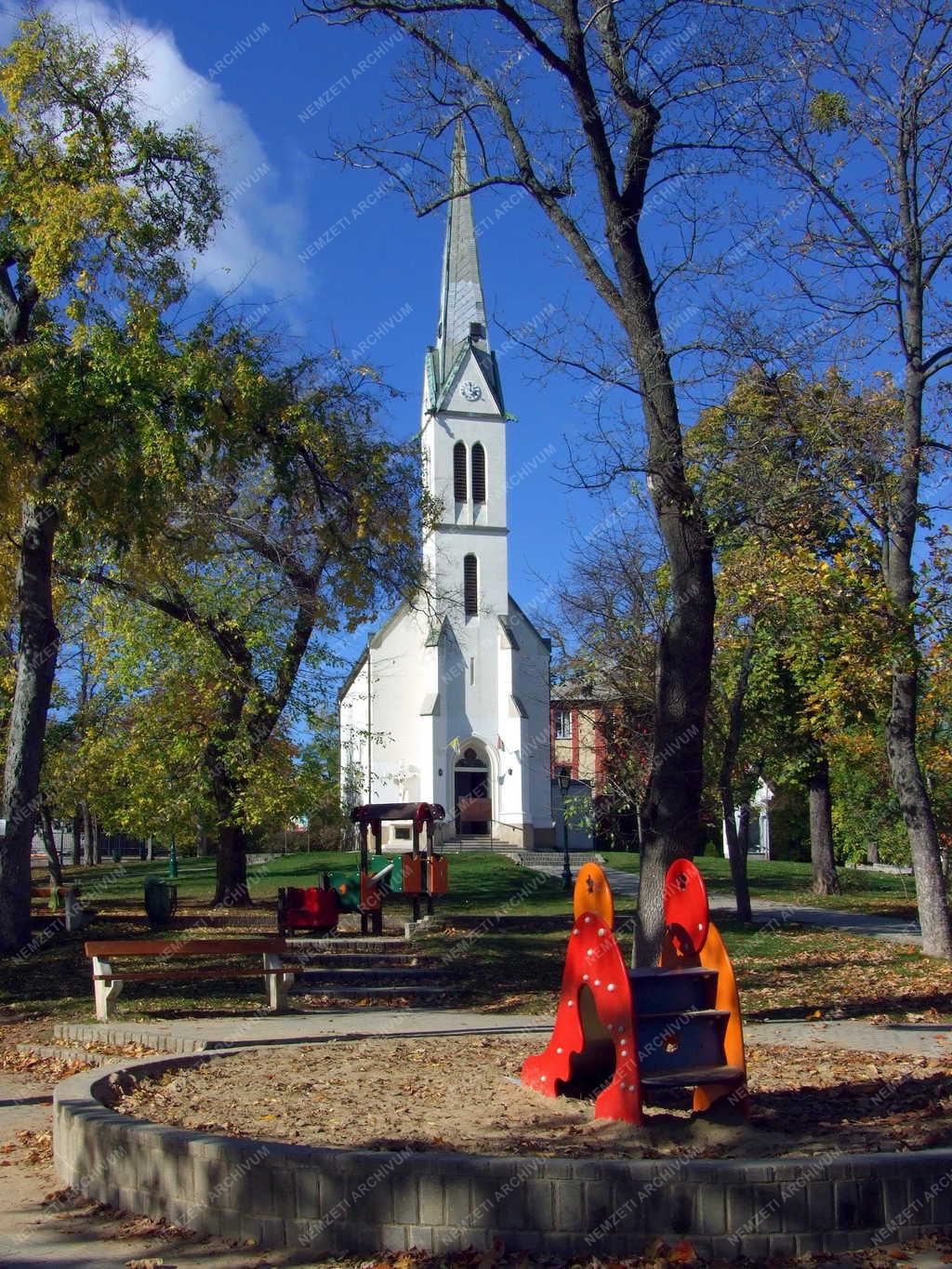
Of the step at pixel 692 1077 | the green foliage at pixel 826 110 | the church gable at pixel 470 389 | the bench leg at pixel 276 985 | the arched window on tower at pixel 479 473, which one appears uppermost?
the church gable at pixel 470 389

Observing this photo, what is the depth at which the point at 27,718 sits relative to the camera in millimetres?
15422

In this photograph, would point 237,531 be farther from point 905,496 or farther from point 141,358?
point 905,496

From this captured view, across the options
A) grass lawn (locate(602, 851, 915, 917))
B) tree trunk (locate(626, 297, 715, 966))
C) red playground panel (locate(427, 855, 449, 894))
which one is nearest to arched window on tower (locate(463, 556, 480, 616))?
grass lawn (locate(602, 851, 915, 917))

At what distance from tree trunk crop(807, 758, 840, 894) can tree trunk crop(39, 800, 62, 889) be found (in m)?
18.7

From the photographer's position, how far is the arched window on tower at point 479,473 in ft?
163

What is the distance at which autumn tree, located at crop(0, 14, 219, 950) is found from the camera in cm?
1434

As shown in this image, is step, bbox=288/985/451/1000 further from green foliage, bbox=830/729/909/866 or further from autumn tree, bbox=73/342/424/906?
green foliage, bbox=830/729/909/866

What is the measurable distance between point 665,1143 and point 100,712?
960 inches

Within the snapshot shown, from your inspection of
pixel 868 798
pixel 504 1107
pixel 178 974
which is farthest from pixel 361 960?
pixel 868 798

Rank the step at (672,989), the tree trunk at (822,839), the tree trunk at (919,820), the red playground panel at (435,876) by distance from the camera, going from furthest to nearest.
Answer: the tree trunk at (822,839) < the red playground panel at (435,876) < the tree trunk at (919,820) < the step at (672,989)

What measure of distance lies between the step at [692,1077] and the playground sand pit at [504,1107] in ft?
0.93

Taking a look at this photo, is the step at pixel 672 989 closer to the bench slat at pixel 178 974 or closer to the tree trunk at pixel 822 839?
the bench slat at pixel 178 974

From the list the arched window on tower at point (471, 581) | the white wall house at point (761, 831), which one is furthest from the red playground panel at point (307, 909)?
the arched window on tower at point (471, 581)

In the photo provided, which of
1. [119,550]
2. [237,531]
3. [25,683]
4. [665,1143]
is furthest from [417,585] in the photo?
[665,1143]
